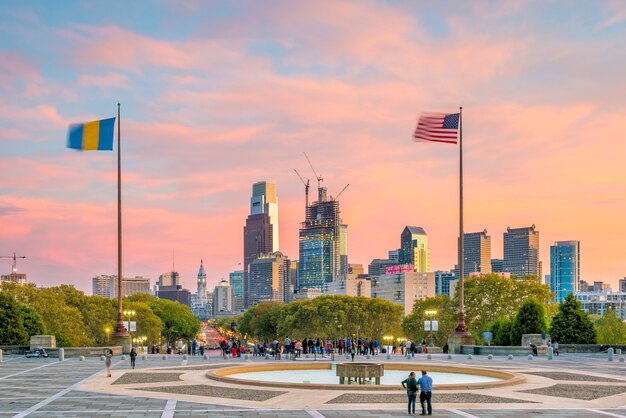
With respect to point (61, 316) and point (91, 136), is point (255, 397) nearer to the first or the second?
point (91, 136)

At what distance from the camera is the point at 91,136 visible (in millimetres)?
58031

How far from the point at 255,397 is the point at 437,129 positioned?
29263 mm

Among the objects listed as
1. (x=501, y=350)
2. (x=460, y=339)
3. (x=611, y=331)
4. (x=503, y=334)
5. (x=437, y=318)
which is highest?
(x=460, y=339)

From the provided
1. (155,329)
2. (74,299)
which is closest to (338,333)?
(155,329)

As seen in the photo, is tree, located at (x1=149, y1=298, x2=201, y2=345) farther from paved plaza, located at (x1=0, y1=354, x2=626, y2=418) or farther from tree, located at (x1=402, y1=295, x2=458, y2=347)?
paved plaza, located at (x1=0, y1=354, x2=626, y2=418)

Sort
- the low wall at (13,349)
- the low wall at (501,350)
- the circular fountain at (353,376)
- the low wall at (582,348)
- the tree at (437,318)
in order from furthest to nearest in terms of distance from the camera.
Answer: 1. the tree at (437,318)
2. the low wall at (582,348)
3. the low wall at (13,349)
4. the low wall at (501,350)
5. the circular fountain at (353,376)

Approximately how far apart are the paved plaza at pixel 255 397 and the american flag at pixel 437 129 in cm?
1666

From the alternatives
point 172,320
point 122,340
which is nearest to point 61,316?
point 122,340

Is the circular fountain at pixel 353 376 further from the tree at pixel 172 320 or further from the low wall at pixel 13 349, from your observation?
the tree at pixel 172 320

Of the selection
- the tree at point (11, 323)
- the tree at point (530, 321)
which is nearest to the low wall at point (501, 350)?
the tree at point (530, 321)

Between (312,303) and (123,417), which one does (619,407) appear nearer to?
(123,417)

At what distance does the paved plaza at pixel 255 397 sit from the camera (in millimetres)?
29750

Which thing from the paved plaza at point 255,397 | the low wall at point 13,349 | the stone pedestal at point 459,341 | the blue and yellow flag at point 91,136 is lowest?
the low wall at point 13,349

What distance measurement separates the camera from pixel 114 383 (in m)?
40.5
